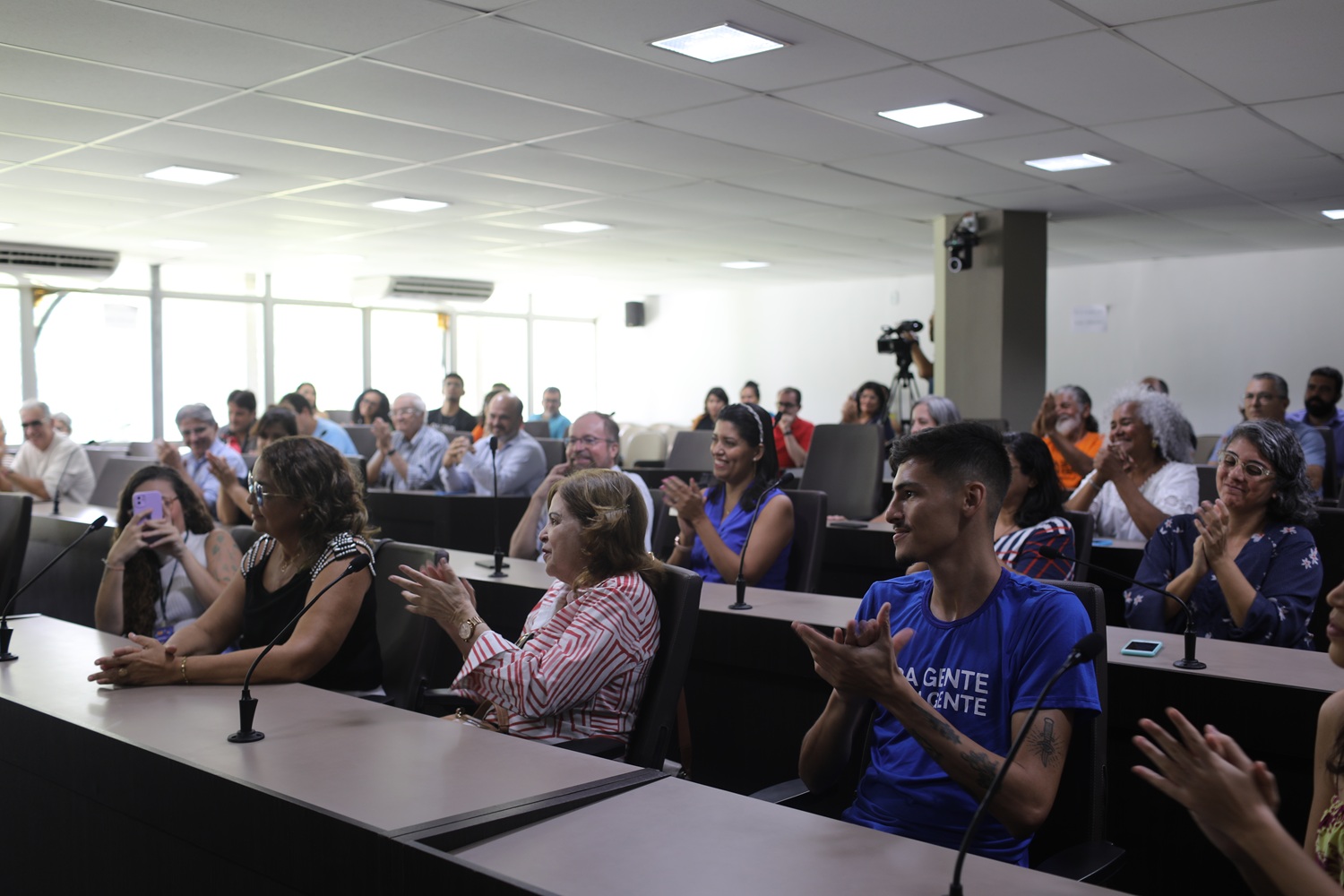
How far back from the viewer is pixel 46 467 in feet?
20.0

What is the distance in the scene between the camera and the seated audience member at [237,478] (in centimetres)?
455

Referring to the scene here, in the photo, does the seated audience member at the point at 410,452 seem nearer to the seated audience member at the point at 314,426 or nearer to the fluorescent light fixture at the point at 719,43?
the seated audience member at the point at 314,426

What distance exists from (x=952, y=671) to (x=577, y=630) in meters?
0.70

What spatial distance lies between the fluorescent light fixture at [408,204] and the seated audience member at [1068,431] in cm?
405

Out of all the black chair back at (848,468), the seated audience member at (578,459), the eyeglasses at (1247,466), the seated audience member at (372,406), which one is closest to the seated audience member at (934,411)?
the black chair back at (848,468)

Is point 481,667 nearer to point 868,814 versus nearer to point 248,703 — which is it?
point 248,703

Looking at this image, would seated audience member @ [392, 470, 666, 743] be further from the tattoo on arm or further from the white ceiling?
the white ceiling

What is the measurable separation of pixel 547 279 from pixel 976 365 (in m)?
5.61

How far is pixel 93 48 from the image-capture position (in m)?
3.82

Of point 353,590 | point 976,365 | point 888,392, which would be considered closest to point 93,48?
point 353,590

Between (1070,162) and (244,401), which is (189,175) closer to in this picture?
(244,401)

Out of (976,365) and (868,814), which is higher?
(976,365)

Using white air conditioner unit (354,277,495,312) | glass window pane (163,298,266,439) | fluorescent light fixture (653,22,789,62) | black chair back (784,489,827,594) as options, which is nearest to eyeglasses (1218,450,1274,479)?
black chair back (784,489,827,594)

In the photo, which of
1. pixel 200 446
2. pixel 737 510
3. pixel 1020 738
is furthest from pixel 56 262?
pixel 1020 738
